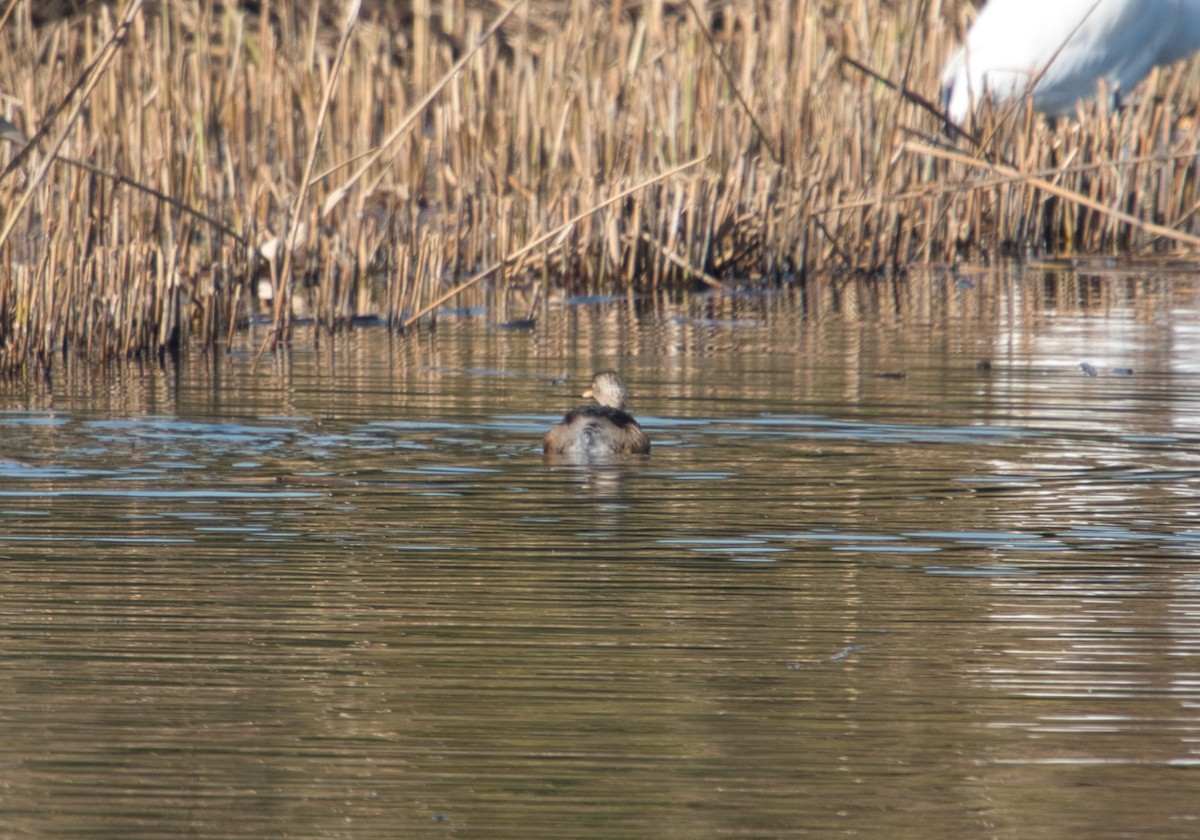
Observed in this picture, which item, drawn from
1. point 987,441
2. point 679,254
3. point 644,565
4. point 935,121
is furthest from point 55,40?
point 644,565

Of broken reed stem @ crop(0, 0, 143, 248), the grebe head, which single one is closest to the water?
the grebe head

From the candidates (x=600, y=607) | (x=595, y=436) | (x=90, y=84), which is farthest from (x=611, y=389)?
(x=600, y=607)

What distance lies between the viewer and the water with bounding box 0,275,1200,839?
3.33 metres

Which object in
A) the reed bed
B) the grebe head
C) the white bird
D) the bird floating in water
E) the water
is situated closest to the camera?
the water

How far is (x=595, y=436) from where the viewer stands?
20.9 ft

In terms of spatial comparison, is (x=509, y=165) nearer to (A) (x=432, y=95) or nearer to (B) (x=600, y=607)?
(A) (x=432, y=95)

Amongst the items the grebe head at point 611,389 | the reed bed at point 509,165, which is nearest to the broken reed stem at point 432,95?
the reed bed at point 509,165

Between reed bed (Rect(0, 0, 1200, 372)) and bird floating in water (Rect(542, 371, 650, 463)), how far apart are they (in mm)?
2536

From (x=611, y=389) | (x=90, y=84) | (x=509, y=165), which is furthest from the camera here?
(x=509, y=165)

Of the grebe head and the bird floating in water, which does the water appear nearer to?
the bird floating in water

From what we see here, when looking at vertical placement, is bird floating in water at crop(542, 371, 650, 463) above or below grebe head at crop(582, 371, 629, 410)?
below

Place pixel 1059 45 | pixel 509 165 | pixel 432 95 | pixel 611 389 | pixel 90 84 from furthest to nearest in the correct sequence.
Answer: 1. pixel 1059 45
2. pixel 509 165
3. pixel 611 389
4. pixel 432 95
5. pixel 90 84

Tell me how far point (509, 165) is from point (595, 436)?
703 centimetres

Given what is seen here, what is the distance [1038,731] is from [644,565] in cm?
147
